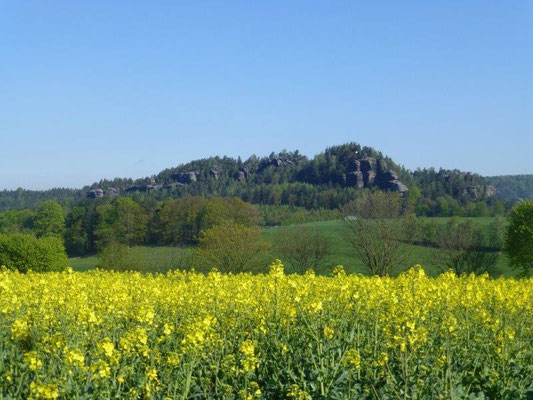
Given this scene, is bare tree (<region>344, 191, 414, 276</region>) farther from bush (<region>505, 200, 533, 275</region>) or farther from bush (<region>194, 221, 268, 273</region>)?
bush (<region>505, 200, 533, 275</region>)

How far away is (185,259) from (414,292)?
151ft

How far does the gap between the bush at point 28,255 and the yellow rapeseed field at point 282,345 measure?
1732 inches

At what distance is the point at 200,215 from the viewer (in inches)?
3465

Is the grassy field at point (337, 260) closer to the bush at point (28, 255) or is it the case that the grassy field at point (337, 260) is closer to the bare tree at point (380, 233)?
the bare tree at point (380, 233)

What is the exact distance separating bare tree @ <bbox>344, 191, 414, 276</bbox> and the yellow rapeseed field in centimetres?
3189

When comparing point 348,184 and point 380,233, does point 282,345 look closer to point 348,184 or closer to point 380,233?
point 380,233

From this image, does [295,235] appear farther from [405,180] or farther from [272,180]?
[272,180]

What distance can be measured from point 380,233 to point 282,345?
37372mm

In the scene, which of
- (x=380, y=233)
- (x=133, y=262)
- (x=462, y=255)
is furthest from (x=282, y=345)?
(x=133, y=262)

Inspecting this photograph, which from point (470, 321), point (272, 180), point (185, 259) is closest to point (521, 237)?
point (185, 259)

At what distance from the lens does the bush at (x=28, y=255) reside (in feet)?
171

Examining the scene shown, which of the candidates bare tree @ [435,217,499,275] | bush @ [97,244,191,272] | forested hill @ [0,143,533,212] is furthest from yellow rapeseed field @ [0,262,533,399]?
forested hill @ [0,143,533,212]

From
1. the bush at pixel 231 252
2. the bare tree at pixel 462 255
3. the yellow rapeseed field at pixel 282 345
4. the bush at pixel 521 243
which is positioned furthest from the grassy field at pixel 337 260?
the yellow rapeseed field at pixel 282 345

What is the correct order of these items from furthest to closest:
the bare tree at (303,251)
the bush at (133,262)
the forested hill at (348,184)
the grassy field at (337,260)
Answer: the forested hill at (348,184)
the grassy field at (337,260)
the bush at (133,262)
the bare tree at (303,251)
